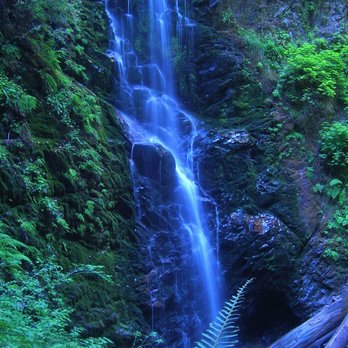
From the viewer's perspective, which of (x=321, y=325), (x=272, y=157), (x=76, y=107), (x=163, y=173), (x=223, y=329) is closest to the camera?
(x=223, y=329)

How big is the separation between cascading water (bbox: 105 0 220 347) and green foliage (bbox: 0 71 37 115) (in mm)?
2941

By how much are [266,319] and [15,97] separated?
22.9ft

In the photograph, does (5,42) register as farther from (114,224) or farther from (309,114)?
(309,114)

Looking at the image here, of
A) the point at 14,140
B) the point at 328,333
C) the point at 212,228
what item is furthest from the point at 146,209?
the point at 328,333

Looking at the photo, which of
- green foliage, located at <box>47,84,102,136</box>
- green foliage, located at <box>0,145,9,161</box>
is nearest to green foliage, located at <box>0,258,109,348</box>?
green foliage, located at <box>0,145,9,161</box>

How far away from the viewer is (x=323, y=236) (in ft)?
31.8

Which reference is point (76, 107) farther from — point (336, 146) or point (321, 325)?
point (336, 146)

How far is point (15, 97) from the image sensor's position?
→ 654 cm

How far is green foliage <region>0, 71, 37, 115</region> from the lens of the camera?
643 centimetres

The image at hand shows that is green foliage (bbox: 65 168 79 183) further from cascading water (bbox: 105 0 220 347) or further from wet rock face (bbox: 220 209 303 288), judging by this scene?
wet rock face (bbox: 220 209 303 288)

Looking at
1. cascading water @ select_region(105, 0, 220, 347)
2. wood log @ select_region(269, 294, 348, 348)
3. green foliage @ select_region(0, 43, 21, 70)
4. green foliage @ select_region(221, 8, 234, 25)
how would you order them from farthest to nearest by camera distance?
green foliage @ select_region(221, 8, 234, 25)
cascading water @ select_region(105, 0, 220, 347)
green foliage @ select_region(0, 43, 21, 70)
wood log @ select_region(269, 294, 348, 348)

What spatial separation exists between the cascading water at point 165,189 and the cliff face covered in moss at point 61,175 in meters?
0.59

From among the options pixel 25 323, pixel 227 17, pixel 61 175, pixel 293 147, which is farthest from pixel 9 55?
pixel 227 17

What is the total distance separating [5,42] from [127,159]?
129 inches
